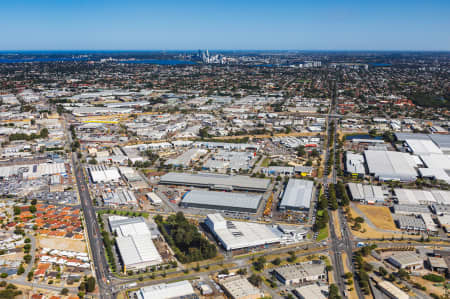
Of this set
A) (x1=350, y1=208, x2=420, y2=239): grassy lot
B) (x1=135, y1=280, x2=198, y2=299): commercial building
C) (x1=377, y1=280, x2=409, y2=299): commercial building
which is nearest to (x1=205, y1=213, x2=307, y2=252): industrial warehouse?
Result: (x1=350, y1=208, x2=420, y2=239): grassy lot

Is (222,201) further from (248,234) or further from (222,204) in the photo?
(248,234)

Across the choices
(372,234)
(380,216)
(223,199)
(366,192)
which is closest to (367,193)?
(366,192)

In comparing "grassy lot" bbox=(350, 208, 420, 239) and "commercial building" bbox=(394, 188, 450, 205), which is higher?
"commercial building" bbox=(394, 188, 450, 205)

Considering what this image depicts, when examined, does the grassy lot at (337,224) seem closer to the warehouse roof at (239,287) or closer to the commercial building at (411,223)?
the commercial building at (411,223)

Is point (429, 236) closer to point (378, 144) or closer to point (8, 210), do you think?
point (378, 144)

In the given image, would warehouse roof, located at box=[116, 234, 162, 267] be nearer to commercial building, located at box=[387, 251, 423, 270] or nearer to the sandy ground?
the sandy ground

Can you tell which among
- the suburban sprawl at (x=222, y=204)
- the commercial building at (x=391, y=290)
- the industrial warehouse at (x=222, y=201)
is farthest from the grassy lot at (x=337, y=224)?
the industrial warehouse at (x=222, y=201)

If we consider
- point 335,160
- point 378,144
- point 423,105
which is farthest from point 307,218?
point 423,105
